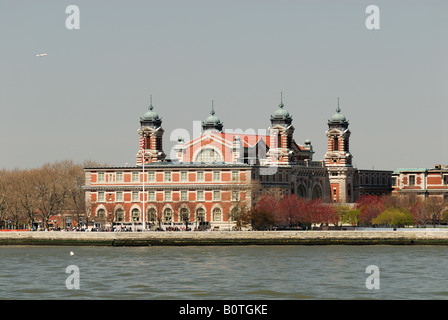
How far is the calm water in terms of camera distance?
59803mm

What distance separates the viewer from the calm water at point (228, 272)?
196ft

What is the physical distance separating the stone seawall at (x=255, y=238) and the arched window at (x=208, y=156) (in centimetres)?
3242

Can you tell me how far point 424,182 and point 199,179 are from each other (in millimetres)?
47303

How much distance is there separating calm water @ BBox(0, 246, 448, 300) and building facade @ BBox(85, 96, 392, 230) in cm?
2841

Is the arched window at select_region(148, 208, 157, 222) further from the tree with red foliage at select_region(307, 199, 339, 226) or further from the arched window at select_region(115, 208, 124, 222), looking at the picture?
the tree with red foliage at select_region(307, 199, 339, 226)

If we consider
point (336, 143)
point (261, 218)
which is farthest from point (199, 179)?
point (336, 143)

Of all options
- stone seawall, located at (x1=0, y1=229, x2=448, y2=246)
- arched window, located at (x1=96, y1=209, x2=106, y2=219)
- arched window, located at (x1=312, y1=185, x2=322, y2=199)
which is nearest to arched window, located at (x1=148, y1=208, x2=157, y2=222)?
arched window, located at (x1=96, y1=209, x2=106, y2=219)

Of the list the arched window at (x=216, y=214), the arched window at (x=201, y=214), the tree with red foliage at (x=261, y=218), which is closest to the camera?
the tree with red foliage at (x=261, y=218)

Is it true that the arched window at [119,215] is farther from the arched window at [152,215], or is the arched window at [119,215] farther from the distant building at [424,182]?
the distant building at [424,182]

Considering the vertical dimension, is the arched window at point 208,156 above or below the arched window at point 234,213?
above

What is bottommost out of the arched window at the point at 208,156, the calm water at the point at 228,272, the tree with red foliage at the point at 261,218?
the calm water at the point at 228,272

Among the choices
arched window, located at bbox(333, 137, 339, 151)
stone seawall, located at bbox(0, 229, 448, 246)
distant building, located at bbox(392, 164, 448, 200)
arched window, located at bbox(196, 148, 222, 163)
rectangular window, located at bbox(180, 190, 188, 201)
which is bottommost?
stone seawall, located at bbox(0, 229, 448, 246)

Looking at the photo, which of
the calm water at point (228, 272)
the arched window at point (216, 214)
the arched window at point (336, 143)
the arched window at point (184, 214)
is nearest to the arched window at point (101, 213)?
the arched window at point (184, 214)
